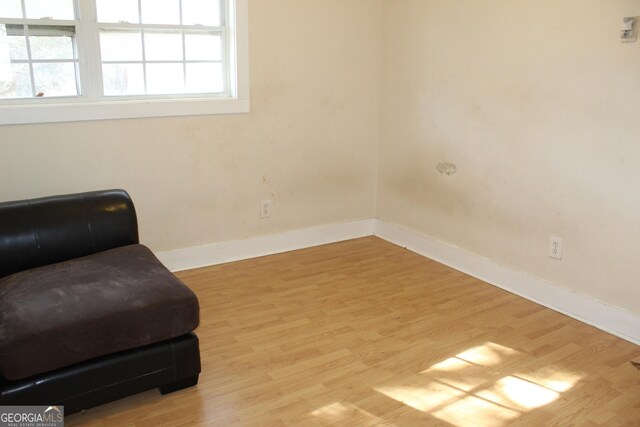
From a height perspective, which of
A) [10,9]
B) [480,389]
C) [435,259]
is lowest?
[480,389]

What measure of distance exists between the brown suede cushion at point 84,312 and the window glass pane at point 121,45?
4.61ft

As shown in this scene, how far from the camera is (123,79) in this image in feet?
11.7

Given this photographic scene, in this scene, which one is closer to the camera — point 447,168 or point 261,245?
point 447,168

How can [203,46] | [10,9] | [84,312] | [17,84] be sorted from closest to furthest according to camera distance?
[84,312], [10,9], [17,84], [203,46]

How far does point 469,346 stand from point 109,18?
2815 mm

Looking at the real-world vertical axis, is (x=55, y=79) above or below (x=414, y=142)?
above

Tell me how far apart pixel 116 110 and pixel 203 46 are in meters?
0.74

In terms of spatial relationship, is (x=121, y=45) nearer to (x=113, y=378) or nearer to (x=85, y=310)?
(x=85, y=310)

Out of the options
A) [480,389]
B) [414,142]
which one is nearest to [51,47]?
[414,142]

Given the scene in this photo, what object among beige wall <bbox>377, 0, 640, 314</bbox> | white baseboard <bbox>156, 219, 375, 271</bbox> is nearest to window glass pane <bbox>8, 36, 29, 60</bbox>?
white baseboard <bbox>156, 219, 375, 271</bbox>

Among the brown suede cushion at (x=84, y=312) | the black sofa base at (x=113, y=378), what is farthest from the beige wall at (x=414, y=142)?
the black sofa base at (x=113, y=378)

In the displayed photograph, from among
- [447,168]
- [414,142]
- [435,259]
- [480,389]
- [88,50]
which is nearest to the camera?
[480,389]

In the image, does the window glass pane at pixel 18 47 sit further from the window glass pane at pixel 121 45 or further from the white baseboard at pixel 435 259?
the white baseboard at pixel 435 259

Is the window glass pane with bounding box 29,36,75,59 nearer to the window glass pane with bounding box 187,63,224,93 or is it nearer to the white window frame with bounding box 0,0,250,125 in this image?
the white window frame with bounding box 0,0,250,125
